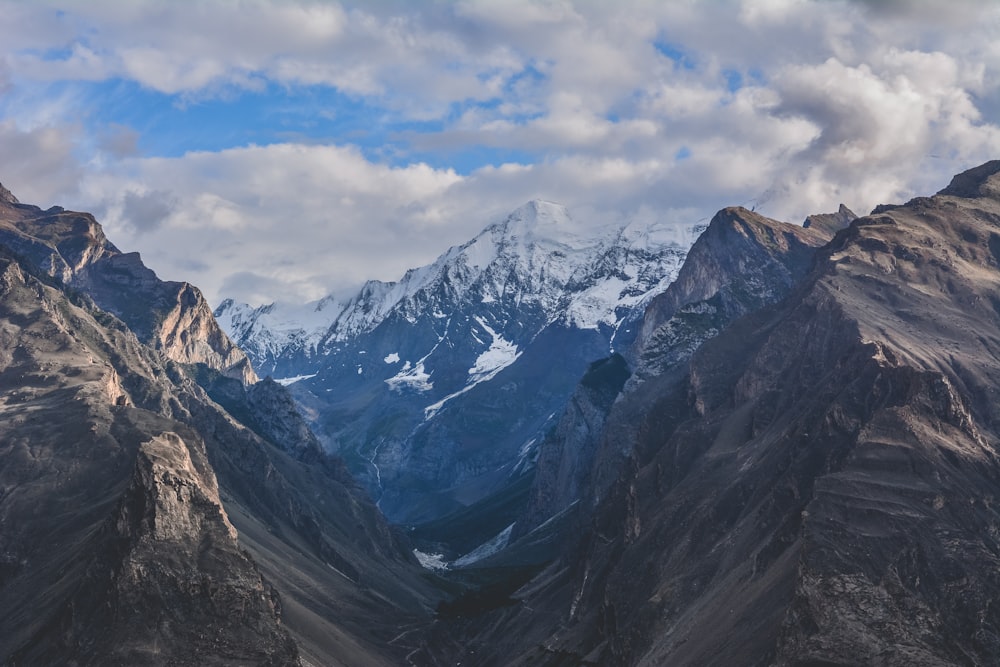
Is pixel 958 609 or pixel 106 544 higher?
pixel 106 544

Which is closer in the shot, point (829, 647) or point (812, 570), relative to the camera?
point (829, 647)

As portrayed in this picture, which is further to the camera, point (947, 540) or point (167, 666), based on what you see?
point (947, 540)

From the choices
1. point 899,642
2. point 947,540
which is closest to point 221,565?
point 899,642

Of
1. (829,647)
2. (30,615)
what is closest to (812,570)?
(829,647)

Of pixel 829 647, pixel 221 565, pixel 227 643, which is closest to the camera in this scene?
pixel 829 647

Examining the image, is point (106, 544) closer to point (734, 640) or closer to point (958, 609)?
point (734, 640)

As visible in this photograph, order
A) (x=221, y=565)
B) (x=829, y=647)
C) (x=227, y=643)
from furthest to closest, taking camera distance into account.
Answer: (x=221, y=565) < (x=227, y=643) < (x=829, y=647)

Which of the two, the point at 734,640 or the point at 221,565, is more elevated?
the point at 221,565

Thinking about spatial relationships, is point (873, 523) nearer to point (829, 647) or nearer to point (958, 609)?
point (958, 609)
